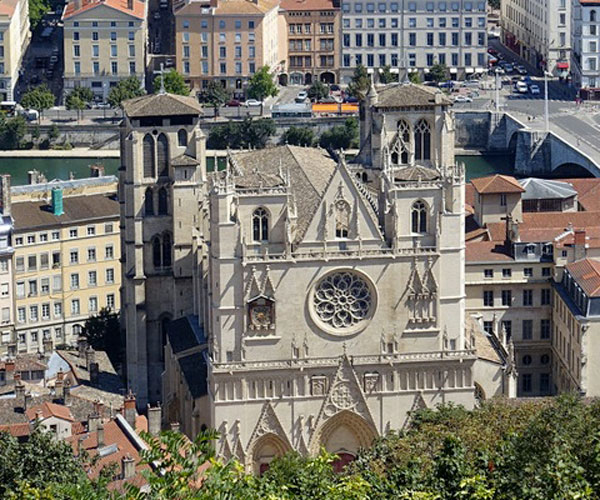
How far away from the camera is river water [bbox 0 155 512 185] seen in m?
144

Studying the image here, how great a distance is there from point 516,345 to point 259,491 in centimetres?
4166

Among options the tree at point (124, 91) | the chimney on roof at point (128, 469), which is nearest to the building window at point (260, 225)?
the chimney on roof at point (128, 469)

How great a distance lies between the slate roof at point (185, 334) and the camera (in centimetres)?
8438

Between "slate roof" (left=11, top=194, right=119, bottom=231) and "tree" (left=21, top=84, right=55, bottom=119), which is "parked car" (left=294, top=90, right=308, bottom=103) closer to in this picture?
"tree" (left=21, top=84, right=55, bottom=119)

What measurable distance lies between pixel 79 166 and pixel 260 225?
6969 cm

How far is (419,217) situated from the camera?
79.9 m

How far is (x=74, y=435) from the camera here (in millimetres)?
74188

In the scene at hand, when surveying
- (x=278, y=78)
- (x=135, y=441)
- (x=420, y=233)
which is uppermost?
(x=278, y=78)

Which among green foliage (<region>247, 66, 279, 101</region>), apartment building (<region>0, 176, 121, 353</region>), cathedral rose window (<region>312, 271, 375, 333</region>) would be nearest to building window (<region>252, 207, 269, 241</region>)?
cathedral rose window (<region>312, 271, 375, 333</region>)

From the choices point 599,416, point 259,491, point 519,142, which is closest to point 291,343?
point 599,416

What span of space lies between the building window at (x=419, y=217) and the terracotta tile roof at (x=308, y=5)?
88.3 meters

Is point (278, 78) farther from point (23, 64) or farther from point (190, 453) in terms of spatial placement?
point (190, 453)

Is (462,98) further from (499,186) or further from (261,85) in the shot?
(499,186)

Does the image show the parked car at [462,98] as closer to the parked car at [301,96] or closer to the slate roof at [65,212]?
the parked car at [301,96]
